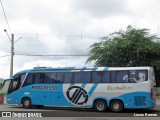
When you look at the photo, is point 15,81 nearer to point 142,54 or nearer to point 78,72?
point 78,72

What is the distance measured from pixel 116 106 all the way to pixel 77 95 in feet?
9.18

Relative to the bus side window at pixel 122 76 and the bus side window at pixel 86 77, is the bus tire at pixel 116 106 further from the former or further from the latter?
the bus side window at pixel 86 77

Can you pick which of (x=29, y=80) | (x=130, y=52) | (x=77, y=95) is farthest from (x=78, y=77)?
(x=130, y=52)

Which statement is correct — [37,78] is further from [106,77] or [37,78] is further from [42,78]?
[106,77]

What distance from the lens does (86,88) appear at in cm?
2300

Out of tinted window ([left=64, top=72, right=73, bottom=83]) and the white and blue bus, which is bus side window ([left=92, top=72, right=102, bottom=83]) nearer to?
the white and blue bus

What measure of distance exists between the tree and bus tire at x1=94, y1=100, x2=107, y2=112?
614 inches

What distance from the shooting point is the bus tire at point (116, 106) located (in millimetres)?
21938

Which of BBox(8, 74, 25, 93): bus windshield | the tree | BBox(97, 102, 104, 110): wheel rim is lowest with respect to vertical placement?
BBox(97, 102, 104, 110): wheel rim

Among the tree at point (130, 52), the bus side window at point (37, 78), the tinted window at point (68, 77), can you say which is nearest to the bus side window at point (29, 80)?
the bus side window at point (37, 78)

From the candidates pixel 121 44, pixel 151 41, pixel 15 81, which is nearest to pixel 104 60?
pixel 121 44

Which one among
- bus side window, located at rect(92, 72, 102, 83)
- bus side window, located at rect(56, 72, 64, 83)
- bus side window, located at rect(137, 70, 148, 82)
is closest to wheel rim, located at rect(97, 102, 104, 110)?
bus side window, located at rect(92, 72, 102, 83)

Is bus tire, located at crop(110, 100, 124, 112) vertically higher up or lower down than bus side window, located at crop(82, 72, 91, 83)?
lower down

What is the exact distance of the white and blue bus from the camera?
21422 mm
